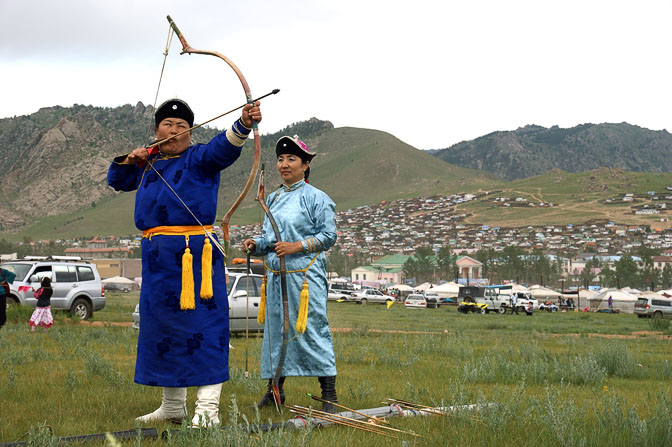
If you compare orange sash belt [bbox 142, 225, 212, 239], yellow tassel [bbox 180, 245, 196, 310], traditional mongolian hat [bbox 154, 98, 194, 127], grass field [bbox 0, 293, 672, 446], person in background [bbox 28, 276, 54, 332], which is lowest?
grass field [bbox 0, 293, 672, 446]

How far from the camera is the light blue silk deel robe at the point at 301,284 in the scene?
16.5 ft

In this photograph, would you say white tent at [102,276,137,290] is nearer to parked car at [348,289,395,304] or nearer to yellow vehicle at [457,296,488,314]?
parked car at [348,289,395,304]

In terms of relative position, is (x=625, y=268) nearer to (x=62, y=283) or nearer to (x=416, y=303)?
(x=416, y=303)

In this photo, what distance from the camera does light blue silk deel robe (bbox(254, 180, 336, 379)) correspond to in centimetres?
504

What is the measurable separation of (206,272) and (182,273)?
157 mm

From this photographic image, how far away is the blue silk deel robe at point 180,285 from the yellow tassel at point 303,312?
1.82ft

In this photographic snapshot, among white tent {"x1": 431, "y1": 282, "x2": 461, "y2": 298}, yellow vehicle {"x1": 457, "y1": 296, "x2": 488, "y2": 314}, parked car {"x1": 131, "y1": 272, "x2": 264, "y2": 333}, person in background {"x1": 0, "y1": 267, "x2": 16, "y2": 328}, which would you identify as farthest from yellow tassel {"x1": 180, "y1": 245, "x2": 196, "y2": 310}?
white tent {"x1": 431, "y1": 282, "x2": 461, "y2": 298}

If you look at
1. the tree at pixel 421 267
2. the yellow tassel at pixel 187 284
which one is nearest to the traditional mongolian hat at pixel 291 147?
the yellow tassel at pixel 187 284

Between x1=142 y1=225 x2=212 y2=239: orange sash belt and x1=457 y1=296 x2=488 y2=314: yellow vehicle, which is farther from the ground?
x1=142 y1=225 x2=212 y2=239: orange sash belt

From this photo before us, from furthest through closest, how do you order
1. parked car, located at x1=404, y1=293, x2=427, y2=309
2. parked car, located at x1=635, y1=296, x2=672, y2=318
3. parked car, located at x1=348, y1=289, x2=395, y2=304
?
parked car, located at x1=348, y1=289, x2=395, y2=304, parked car, located at x1=404, y1=293, x2=427, y2=309, parked car, located at x1=635, y1=296, x2=672, y2=318

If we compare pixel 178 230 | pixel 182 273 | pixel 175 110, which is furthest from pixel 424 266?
pixel 182 273

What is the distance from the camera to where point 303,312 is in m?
4.91

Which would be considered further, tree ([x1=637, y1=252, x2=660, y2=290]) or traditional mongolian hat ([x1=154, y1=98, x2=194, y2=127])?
tree ([x1=637, y1=252, x2=660, y2=290])

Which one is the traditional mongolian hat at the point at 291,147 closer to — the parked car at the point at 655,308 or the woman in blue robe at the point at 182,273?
the woman in blue robe at the point at 182,273
